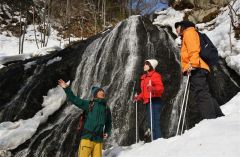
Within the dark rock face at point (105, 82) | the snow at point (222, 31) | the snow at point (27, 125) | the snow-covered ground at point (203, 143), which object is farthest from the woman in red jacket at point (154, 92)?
the snow at point (222, 31)

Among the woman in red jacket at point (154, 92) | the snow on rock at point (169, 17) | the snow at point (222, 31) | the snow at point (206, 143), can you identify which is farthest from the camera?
the snow on rock at point (169, 17)

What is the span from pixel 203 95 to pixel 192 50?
764mm

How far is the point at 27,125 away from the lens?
12617 millimetres

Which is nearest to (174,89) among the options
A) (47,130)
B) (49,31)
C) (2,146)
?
(47,130)

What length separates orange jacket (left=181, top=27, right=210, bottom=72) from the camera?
6.42 metres

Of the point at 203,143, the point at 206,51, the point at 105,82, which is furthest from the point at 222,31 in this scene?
the point at 203,143

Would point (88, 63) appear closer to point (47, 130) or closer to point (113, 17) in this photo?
point (47, 130)

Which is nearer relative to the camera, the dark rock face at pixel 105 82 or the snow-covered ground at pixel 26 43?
the dark rock face at pixel 105 82

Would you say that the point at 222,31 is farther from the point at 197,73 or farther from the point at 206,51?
the point at 197,73

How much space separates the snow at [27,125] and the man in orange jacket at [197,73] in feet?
22.5

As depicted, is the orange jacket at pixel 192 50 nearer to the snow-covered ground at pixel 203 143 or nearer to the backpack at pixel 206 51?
the backpack at pixel 206 51

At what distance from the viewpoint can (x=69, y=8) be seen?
36.7 metres

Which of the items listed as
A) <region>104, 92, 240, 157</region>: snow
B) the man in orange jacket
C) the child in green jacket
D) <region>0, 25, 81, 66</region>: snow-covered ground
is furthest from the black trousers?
<region>0, 25, 81, 66</region>: snow-covered ground

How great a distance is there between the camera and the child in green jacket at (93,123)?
21.0 feet
